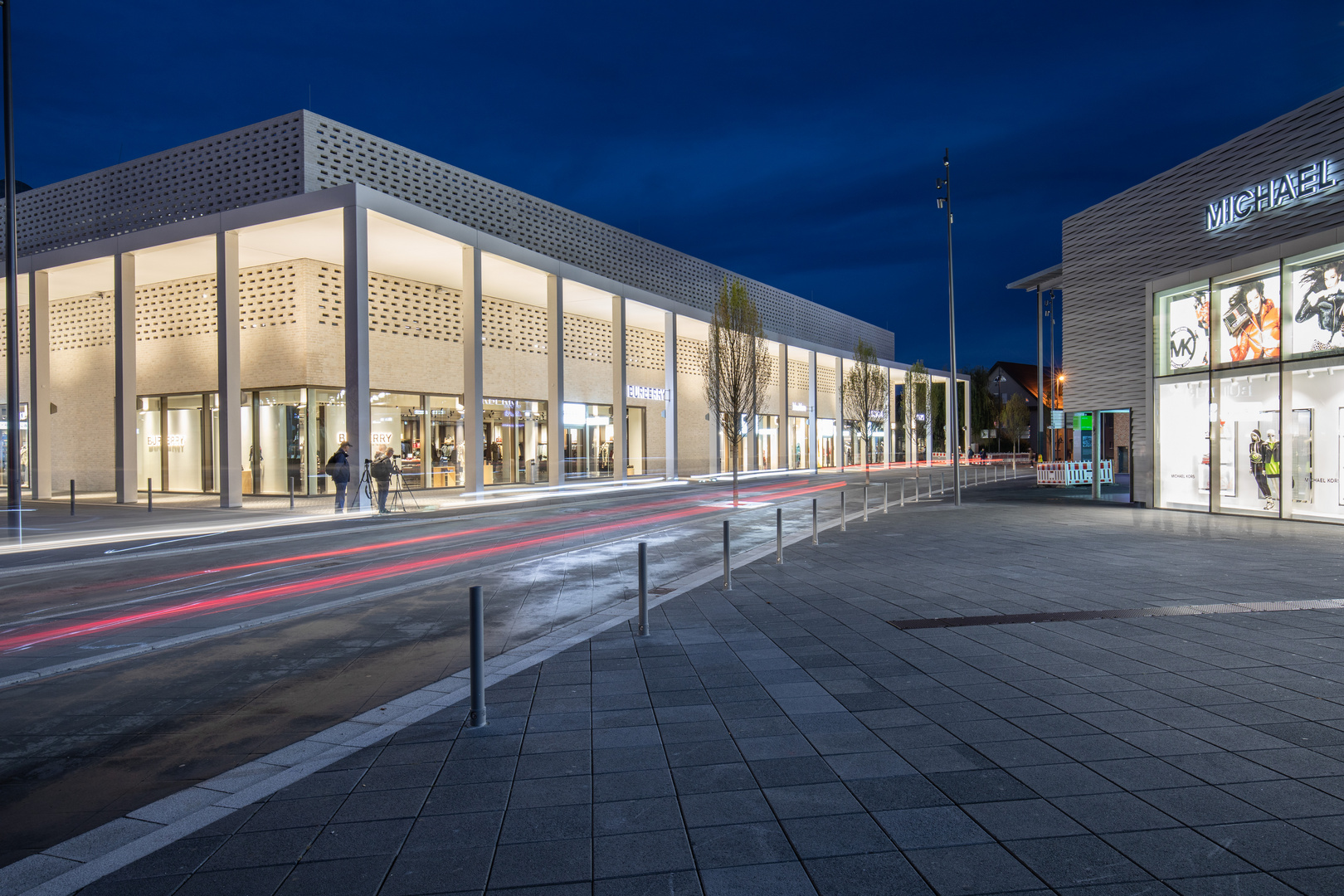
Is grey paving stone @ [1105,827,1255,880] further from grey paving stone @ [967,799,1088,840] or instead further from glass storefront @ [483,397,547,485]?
glass storefront @ [483,397,547,485]

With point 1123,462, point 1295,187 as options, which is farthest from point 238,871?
point 1123,462

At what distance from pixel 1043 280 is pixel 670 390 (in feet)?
80.6

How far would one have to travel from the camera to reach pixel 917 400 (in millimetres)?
64625

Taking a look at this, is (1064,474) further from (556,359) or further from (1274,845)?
(1274,845)

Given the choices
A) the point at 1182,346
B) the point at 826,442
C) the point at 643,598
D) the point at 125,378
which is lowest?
the point at 643,598

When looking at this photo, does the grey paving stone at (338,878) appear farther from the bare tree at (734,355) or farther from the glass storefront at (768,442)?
the glass storefront at (768,442)

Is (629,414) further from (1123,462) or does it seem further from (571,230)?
(1123,462)

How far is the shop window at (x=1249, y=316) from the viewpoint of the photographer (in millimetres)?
17375

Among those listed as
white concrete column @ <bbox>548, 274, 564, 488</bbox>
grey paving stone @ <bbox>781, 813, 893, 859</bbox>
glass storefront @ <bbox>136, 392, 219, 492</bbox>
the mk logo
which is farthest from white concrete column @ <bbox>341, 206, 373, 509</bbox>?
the mk logo

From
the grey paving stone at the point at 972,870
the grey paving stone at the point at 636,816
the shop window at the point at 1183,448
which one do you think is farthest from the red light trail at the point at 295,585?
the shop window at the point at 1183,448

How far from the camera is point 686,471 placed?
129 ft

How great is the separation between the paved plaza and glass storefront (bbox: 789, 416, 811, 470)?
44.5 m

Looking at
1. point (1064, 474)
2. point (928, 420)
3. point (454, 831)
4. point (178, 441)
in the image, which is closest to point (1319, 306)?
point (1064, 474)

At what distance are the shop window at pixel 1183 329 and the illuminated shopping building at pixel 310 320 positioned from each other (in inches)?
759
